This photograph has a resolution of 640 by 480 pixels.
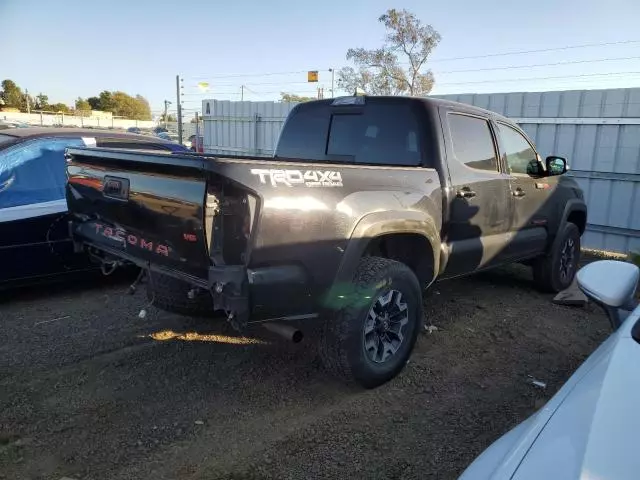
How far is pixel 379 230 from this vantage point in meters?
3.30

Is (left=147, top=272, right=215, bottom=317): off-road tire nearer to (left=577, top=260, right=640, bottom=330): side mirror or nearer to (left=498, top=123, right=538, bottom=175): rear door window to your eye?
(left=577, top=260, right=640, bottom=330): side mirror

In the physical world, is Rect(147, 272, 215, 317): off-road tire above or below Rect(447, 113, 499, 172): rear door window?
below

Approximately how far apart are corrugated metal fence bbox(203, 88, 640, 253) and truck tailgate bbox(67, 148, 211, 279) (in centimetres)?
879

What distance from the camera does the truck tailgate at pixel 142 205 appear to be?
8.87ft

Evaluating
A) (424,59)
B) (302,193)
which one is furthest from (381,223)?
(424,59)

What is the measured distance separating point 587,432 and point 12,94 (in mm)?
71652

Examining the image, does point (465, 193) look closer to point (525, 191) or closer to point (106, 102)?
point (525, 191)

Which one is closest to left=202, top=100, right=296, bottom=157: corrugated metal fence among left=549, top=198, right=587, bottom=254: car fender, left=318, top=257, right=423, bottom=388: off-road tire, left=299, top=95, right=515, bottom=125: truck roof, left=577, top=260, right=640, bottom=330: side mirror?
left=549, top=198, right=587, bottom=254: car fender

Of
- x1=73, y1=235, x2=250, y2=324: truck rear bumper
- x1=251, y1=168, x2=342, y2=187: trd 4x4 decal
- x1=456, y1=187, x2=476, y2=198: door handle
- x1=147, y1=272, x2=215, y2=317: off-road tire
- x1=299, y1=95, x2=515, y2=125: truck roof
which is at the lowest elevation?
x1=147, y1=272, x2=215, y2=317: off-road tire

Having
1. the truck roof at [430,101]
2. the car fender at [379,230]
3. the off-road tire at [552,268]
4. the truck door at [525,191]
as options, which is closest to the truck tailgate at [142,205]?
the car fender at [379,230]

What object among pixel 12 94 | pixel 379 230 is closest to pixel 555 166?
pixel 379 230

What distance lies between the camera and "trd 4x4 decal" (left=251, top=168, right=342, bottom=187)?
8.72ft

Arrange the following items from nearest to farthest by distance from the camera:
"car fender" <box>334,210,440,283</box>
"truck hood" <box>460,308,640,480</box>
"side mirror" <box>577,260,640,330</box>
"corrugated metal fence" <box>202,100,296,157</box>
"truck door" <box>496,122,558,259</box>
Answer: "truck hood" <box>460,308,640,480</box> < "side mirror" <box>577,260,640,330</box> < "car fender" <box>334,210,440,283</box> < "truck door" <box>496,122,558,259</box> < "corrugated metal fence" <box>202,100,296,157</box>

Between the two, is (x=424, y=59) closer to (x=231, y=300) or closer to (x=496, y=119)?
(x=496, y=119)
